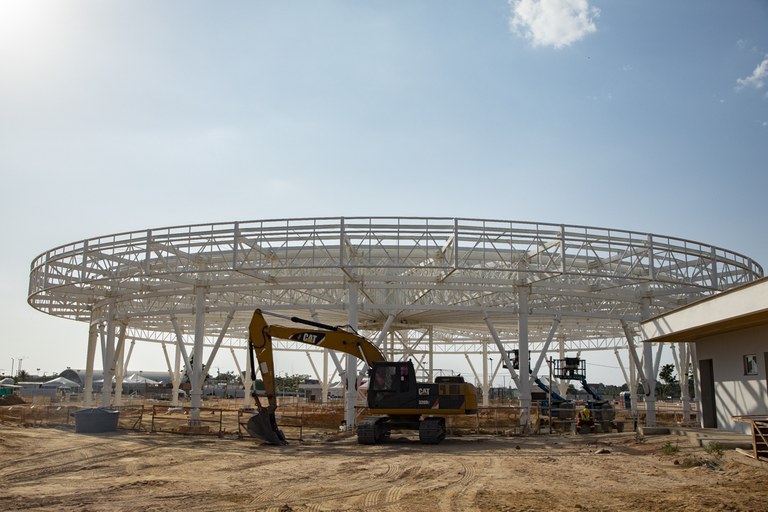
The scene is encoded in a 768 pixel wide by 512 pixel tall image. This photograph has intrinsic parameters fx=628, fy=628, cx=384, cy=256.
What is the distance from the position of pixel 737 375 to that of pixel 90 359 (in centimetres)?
3499

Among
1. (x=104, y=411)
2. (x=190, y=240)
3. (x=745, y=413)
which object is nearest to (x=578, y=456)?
(x=745, y=413)

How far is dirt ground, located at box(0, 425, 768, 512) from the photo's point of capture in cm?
1198

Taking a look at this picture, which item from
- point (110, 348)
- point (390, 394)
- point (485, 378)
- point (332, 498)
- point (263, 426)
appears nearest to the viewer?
point (332, 498)

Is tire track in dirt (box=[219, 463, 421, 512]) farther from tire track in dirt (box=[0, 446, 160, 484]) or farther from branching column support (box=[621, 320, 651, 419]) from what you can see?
branching column support (box=[621, 320, 651, 419])

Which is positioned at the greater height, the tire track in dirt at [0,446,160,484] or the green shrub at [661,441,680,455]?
the green shrub at [661,441,680,455]

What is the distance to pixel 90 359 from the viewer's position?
3888 centimetres

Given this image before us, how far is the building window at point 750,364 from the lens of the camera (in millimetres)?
19891

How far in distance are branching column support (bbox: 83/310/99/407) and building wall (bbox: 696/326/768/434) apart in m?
32.7

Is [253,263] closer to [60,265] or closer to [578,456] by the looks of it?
[60,265]

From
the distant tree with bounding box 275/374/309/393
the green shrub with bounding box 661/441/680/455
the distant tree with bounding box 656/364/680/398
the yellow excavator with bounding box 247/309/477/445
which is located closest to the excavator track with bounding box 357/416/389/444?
the yellow excavator with bounding box 247/309/477/445

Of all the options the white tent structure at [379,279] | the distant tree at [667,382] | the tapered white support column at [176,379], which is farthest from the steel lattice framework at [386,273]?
the distant tree at [667,382]

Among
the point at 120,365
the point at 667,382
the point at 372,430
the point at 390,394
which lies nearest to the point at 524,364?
the point at 390,394

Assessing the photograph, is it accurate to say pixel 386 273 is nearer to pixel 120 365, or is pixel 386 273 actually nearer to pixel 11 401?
pixel 120 365

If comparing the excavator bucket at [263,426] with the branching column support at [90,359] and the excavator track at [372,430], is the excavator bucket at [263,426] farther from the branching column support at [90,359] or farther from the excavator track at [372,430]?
the branching column support at [90,359]
